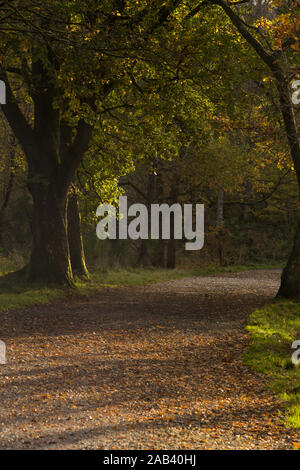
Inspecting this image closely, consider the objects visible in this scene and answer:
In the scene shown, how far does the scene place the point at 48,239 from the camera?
16172 mm

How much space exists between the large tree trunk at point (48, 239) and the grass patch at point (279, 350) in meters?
5.92

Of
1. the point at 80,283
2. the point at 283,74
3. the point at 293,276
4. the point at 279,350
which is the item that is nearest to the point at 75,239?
the point at 80,283

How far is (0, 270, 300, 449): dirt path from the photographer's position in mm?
5145

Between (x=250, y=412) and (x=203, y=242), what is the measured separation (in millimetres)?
26114

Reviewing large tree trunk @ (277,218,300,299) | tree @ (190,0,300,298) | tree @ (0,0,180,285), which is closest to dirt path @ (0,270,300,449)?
large tree trunk @ (277,218,300,299)

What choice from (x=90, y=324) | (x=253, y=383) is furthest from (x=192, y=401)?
(x=90, y=324)

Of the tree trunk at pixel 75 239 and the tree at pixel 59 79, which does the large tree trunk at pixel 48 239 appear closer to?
the tree at pixel 59 79

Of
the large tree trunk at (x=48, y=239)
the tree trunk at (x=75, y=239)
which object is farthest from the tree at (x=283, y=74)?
the tree trunk at (x=75, y=239)

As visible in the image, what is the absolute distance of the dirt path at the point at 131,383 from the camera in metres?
5.14

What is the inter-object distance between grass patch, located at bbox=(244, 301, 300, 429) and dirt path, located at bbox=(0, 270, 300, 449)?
19cm

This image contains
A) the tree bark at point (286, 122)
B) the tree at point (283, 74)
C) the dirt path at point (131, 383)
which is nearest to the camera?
the dirt path at point (131, 383)

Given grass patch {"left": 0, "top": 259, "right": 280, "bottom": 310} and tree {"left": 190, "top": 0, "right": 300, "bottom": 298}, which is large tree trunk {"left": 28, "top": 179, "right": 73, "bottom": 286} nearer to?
grass patch {"left": 0, "top": 259, "right": 280, "bottom": 310}

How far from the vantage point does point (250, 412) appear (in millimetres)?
6121

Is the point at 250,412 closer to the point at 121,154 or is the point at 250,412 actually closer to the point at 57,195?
the point at 57,195
